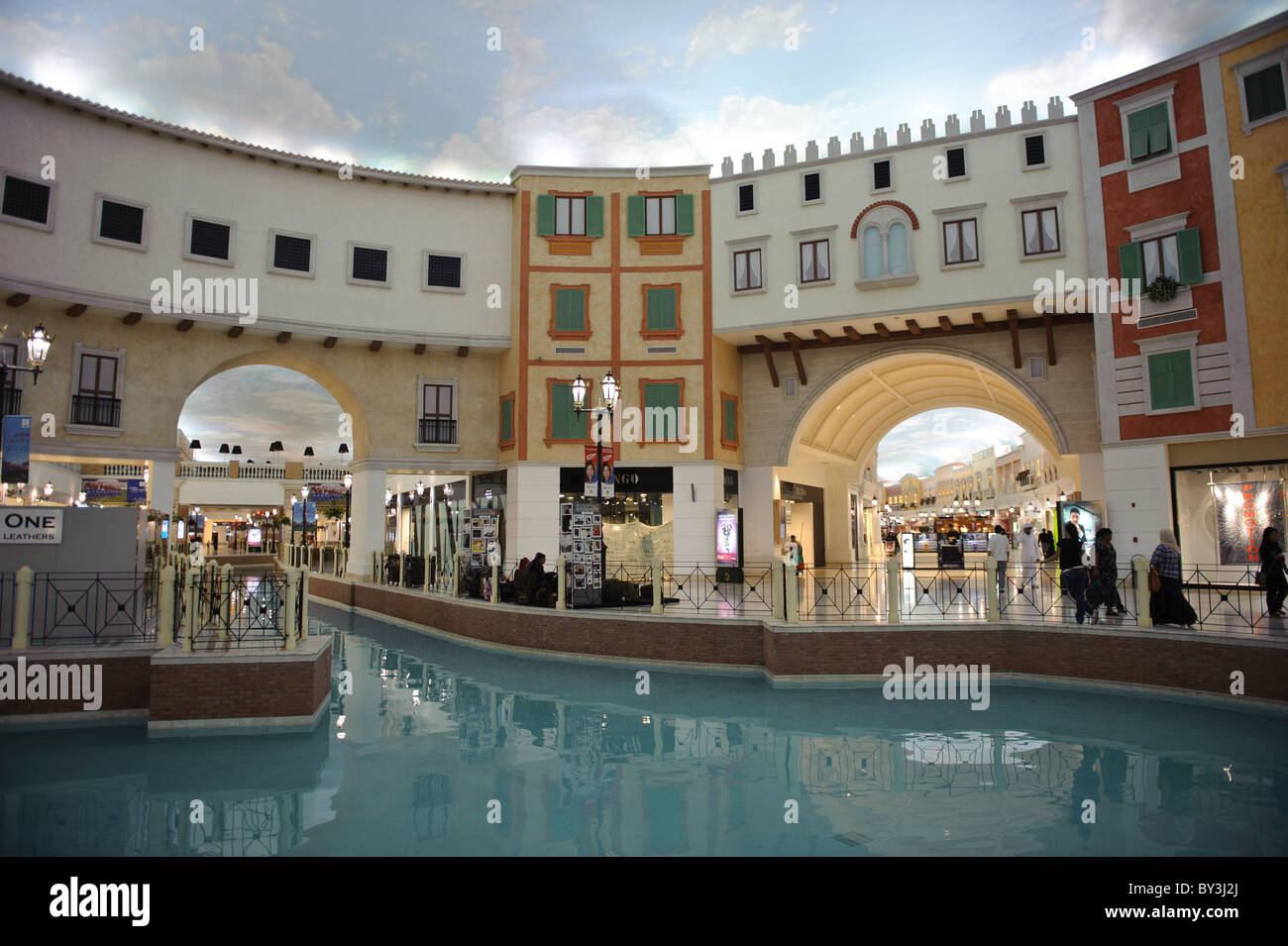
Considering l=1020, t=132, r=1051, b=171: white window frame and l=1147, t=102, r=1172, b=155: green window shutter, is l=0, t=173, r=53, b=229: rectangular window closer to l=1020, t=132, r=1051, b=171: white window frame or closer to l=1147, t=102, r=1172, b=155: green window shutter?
l=1020, t=132, r=1051, b=171: white window frame

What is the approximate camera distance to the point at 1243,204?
54.0 feet

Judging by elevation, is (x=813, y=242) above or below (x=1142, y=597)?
above

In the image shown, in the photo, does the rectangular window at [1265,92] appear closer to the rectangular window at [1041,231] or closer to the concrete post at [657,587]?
the rectangular window at [1041,231]

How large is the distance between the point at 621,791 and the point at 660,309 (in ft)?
58.3

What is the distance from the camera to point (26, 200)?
18016mm

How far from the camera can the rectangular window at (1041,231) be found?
1934 centimetres

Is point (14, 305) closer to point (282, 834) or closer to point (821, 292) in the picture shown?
point (282, 834)

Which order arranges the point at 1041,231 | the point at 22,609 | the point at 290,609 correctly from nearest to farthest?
the point at 22,609 < the point at 290,609 < the point at 1041,231

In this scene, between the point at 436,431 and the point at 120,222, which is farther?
the point at 436,431

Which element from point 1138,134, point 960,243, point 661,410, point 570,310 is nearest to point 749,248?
point 661,410

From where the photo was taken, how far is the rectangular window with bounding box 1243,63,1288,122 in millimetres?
15930

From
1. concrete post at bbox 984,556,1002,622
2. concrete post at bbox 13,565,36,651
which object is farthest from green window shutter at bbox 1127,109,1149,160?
concrete post at bbox 13,565,36,651

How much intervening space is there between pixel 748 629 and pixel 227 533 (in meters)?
53.0

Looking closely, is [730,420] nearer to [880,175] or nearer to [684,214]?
[684,214]
